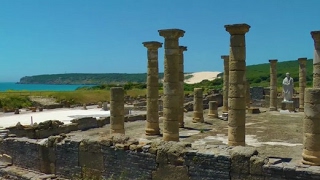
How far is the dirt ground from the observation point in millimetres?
13742

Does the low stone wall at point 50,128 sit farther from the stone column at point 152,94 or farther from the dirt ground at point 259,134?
the stone column at point 152,94

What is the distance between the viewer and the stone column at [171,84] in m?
15.1

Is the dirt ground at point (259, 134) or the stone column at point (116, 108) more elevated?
the stone column at point (116, 108)

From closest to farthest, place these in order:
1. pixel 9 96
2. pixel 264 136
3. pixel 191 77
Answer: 1. pixel 264 136
2. pixel 9 96
3. pixel 191 77

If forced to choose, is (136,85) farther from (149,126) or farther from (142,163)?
(142,163)

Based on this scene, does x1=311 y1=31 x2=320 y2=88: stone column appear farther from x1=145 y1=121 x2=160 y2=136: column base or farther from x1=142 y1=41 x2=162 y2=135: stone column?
x1=145 y1=121 x2=160 y2=136: column base

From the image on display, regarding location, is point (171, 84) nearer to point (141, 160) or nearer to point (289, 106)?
point (141, 160)

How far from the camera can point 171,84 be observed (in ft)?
50.2

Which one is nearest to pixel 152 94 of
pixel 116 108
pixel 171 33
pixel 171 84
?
pixel 116 108

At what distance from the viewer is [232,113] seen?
1338 cm

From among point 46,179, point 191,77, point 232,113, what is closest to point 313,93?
point 232,113

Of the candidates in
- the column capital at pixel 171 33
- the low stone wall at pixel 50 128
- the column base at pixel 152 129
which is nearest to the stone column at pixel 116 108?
the column base at pixel 152 129

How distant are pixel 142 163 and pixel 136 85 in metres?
62.3

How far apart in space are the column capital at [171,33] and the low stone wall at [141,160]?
16.3ft
